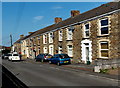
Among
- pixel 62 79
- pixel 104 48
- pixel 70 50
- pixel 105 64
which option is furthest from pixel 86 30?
pixel 62 79

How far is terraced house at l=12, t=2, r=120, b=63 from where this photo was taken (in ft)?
54.1

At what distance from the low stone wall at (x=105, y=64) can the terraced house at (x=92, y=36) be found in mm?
1678

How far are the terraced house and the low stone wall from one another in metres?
1.68

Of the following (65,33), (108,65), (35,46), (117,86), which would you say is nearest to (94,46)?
(108,65)

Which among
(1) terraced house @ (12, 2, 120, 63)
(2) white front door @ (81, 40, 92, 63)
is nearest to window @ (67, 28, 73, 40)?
(1) terraced house @ (12, 2, 120, 63)

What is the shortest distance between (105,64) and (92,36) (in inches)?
240

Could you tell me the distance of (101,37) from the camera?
17922 mm

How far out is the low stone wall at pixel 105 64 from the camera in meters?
13.2

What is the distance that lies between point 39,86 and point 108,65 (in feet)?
25.4

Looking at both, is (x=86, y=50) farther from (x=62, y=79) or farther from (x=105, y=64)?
(x=62, y=79)

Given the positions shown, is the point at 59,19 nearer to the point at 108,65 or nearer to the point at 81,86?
the point at 108,65

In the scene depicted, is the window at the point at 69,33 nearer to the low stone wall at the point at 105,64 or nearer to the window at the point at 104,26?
the window at the point at 104,26

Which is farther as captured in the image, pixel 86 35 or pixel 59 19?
pixel 59 19

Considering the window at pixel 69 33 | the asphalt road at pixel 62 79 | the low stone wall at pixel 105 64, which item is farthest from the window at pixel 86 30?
the asphalt road at pixel 62 79
